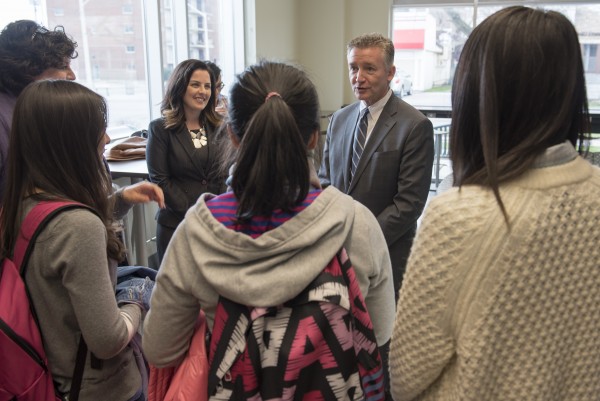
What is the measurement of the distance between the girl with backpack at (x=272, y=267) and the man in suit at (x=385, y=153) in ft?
3.39

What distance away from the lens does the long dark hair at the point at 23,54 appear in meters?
1.59

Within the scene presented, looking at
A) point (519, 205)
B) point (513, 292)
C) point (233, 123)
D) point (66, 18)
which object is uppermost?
point (66, 18)

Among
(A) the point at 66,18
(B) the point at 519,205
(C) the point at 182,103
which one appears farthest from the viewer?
(A) the point at 66,18

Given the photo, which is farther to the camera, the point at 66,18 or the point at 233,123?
the point at 66,18

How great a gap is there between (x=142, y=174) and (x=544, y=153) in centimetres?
228

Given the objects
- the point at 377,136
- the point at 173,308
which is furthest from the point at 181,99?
the point at 173,308

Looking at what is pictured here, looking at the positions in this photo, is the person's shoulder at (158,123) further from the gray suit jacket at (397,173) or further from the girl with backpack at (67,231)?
the girl with backpack at (67,231)

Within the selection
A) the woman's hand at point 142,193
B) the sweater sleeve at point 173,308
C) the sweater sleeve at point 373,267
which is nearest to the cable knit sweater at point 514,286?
the sweater sleeve at point 373,267

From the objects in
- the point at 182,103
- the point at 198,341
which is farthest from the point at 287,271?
the point at 182,103

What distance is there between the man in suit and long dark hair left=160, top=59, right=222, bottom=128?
803 mm

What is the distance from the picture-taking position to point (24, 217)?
3.51ft

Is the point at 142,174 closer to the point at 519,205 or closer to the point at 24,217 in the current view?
the point at 24,217

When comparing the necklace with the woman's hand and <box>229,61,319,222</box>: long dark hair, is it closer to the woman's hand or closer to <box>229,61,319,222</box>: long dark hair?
the woman's hand

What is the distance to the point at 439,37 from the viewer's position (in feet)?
20.1
